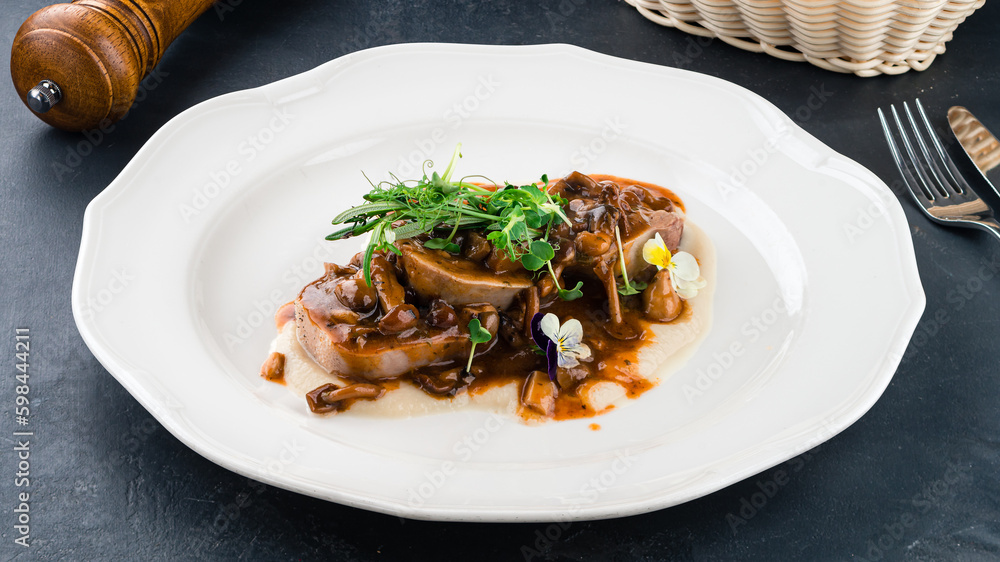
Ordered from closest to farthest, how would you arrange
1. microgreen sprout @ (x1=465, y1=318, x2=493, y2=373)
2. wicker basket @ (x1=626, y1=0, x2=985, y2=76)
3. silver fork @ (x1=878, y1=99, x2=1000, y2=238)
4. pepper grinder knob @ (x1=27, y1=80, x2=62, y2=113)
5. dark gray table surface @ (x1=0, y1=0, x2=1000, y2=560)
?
dark gray table surface @ (x1=0, y1=0, x2=1000, y2=560) < microgreen sprout @ (x1=465, y1=318, x2=493, y2=373) < silver fork @ (x1=878, y1=99, x2=1000, y2=238) < pepper grinder knob @ (x1=27, y1=80, x2=62, y2=113) < wicker basket @ (x1=626, y1=0, x2=985, y2=76)

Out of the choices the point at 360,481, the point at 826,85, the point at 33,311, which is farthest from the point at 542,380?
the point at 826,85

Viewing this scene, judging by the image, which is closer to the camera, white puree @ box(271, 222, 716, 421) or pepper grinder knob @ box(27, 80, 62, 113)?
white puree @ box(271, 222, 716, 421)

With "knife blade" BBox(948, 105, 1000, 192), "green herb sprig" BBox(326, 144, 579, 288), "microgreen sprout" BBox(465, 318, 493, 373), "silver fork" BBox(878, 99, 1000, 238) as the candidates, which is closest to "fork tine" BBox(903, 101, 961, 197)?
"silver fork" BBox(878, 99, 1000, 238)

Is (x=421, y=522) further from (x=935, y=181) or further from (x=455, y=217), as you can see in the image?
(x=935, y=181)

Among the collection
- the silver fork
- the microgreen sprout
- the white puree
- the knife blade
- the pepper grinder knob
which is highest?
the pepper grinder knob

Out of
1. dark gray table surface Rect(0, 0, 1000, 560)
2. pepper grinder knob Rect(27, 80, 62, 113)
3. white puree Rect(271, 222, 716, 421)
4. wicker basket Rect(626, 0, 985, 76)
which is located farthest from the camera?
wicker basket Rect(626, 0, 985, 76)

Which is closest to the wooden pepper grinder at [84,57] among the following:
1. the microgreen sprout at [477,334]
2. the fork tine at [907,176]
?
the microgreen sprout at [477,334]

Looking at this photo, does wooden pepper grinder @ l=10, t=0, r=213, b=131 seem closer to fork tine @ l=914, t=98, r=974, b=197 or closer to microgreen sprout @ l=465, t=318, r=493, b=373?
microgreen sprout @ l=465, t=318, r=493, b=373
